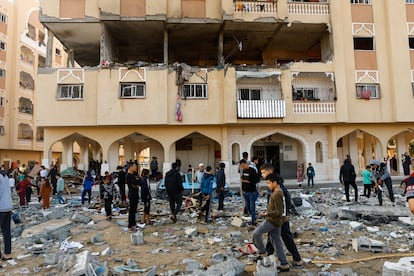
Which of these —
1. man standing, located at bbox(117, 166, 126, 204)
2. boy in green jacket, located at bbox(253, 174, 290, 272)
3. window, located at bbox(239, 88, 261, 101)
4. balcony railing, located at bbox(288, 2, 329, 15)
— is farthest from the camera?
window, located at bbox(239, 88, 261, 101)

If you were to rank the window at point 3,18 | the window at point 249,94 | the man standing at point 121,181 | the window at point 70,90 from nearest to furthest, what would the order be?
1. the man standing at point 121,181
2. the window at point 70,90
3. the window at point 249,94
4. the window at point 3,18

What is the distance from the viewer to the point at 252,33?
2095cm

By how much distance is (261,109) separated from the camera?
63.7 ft

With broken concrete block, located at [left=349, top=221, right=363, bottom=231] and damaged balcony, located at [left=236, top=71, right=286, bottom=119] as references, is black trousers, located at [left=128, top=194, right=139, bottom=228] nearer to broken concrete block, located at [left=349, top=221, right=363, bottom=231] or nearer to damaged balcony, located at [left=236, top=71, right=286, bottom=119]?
broken concrete block, located at [left=349, top=221, right=363, bottom=231]

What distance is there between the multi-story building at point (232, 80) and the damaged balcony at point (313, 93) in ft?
0.21

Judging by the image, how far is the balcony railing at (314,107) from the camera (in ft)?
64.8

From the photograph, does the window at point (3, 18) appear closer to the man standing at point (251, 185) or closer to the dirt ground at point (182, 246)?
the dirt ground at point (182, 246)

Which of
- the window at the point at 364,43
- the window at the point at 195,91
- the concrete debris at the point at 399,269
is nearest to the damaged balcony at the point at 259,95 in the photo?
the window at the point at 195,91

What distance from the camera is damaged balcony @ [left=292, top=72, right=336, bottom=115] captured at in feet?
65.0

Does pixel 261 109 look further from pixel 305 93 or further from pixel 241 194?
pixel 241 194

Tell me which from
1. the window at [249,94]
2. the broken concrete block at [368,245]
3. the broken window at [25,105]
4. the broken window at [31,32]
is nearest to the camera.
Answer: the broken concrete block at [368,245]

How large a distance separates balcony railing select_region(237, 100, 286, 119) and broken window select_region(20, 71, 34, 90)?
2715cm

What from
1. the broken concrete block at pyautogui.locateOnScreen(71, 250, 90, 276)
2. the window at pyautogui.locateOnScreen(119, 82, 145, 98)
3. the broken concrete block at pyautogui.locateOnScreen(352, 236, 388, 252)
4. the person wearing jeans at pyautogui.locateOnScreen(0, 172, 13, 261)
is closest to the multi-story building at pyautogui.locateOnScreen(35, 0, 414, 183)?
the window at pyautogui.locateOnScreen(119, 82, 145, 98)

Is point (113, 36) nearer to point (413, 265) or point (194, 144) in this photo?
point (194, 144)
